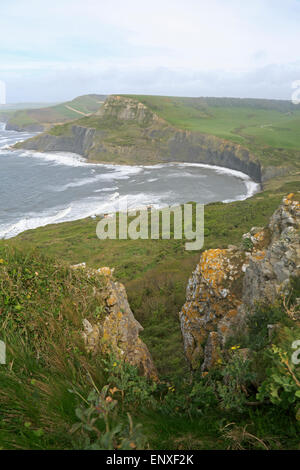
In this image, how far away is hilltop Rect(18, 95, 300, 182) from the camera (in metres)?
81.5

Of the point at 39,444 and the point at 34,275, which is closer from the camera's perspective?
the point at 39,444

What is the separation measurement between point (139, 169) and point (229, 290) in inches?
3475

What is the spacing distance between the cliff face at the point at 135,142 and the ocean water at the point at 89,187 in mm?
5421

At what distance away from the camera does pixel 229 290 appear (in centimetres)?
637

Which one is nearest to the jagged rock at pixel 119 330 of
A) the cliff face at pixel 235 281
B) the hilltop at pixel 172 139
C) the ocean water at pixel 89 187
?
the cliff face at pixel 235 281

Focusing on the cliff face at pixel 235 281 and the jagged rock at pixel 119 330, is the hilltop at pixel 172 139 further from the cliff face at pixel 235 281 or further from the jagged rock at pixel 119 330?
the jagged rock at pixel 119 330

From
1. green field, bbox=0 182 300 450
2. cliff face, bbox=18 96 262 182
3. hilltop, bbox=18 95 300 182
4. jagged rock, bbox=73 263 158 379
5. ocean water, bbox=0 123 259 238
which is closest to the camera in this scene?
green field, bbox=0 182 300 450

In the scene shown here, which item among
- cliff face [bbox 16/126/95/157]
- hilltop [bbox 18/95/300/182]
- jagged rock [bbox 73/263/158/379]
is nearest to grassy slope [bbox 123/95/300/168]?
hilltop [bbox 18/95/300/182]

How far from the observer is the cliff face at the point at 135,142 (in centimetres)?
9311

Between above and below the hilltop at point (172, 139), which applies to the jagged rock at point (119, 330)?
below

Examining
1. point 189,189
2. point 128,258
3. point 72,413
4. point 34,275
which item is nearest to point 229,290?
point 34,275

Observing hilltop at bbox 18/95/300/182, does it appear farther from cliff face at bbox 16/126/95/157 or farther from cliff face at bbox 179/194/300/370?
cliff face at bbox 179/194/300/370

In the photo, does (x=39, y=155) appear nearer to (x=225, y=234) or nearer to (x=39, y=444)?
(x=225, y=234)

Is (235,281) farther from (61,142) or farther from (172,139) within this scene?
(61,142)
